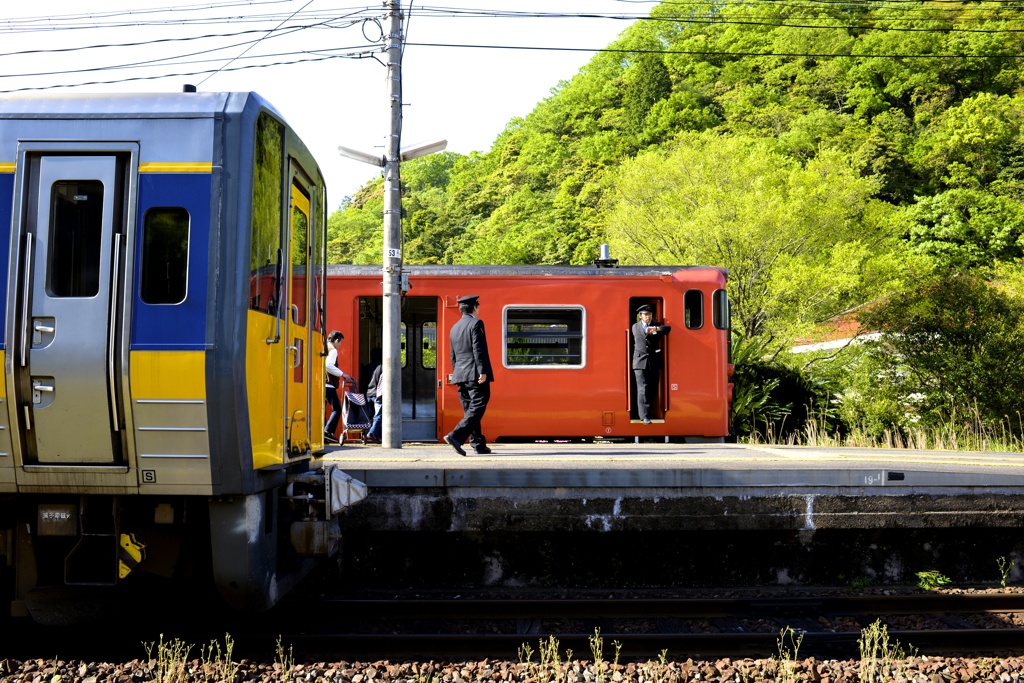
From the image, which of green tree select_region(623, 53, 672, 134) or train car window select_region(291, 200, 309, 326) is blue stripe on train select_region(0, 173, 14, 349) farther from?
green tree select_region(623, 53, 672, 134)

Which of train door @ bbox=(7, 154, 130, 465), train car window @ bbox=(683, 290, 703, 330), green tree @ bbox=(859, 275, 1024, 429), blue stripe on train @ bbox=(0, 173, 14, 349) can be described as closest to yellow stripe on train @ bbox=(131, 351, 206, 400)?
train door @ bbox=(7, 154, 130, 465)

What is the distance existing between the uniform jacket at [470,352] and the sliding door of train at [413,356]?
4193 millimetres

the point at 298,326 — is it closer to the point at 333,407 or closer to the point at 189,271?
the point at 189,271

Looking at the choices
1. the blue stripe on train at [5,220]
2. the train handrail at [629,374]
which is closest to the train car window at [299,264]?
the blue stripe on train at [5,220]

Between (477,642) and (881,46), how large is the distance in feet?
178

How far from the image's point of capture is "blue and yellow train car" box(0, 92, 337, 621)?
491 cm

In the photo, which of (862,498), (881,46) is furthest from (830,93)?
(862,498)

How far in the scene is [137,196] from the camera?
5.03 meters

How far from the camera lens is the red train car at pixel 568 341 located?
1273 centimetres

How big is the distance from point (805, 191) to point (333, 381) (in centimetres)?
1790

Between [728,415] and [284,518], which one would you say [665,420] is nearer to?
[728,415]

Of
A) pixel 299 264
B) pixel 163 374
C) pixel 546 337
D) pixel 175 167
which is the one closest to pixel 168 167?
pixel 175 167

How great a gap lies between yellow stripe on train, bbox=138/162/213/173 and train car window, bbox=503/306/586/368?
314 inches

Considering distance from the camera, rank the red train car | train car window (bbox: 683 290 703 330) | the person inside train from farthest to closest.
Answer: train car window (bbox: 683 290 703 330), the red train car, the person inside train
